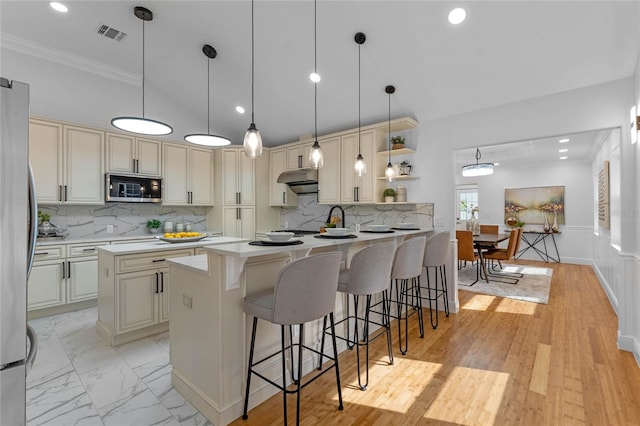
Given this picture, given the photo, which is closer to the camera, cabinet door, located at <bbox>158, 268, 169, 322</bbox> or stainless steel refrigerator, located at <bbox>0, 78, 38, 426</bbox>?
stainless steel refrigerator, located at <bbox>0, 78, 38, 426</bbox>

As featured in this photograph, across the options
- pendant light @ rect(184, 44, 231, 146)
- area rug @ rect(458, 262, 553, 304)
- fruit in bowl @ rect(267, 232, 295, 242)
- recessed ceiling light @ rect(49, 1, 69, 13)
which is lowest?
area rug @ rect(458, 262, 553, 304)

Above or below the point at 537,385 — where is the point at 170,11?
above

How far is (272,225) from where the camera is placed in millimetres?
5719

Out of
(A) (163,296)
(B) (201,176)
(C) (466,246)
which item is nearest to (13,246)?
(A) (163,296)

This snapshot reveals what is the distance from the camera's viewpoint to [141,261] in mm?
2916

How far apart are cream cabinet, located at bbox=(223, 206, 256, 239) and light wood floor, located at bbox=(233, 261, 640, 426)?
3184 millimetres

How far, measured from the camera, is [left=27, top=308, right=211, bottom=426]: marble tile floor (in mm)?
1841

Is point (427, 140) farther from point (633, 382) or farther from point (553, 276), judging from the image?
point (553, 276)

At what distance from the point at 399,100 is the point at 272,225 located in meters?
3.27

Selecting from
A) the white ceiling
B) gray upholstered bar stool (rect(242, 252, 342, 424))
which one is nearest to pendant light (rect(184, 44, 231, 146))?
the white ceiling

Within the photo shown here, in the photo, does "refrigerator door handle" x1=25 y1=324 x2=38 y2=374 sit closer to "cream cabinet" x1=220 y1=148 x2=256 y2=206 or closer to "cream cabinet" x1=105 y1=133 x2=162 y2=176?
"cream cabinet" x1=105 y1=133 x2=162 y2=176

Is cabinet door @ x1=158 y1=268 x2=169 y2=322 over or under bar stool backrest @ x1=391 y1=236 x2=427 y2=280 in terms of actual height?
under

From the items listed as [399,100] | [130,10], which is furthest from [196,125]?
[399,100]

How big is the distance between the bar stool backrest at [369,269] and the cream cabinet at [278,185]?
3393 millimetres
